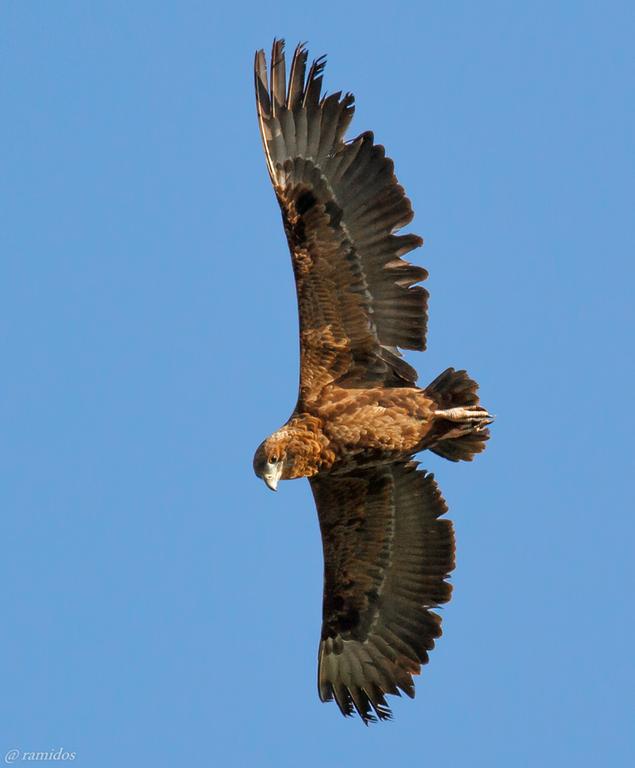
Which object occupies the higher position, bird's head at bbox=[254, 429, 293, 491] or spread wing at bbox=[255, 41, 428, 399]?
spread wing at bbox=[255, 41, 428, 399]

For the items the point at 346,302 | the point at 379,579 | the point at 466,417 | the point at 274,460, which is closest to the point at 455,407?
the point at 466,417

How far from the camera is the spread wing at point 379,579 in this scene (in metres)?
16.7

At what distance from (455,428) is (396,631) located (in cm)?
236

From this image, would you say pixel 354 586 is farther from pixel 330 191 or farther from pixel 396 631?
pixel 330 191

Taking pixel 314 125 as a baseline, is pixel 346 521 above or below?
below

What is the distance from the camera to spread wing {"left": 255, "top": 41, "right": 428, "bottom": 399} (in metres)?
15.8

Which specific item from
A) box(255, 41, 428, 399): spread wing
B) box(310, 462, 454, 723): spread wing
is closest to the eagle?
box(255, 41, 428, 399): spread wing

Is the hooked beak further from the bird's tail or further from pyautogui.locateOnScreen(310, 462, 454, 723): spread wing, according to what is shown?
the bird's tail

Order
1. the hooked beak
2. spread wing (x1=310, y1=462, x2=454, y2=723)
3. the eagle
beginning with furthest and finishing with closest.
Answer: spread wing (x1=310, y1=462, x2=454, y2=723)
the eagle
the hooked beak

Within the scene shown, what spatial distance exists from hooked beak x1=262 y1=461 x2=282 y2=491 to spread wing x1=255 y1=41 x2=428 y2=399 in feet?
3.04

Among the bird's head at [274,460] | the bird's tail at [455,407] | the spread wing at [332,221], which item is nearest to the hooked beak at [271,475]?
the bird's head at [274,460]

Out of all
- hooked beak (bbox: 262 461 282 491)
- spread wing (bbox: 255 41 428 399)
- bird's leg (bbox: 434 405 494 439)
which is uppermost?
spread wing (bbox: 255 41 428 399)

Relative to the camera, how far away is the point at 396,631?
55.9 ft

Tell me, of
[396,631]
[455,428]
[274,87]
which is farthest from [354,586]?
[274,87]
